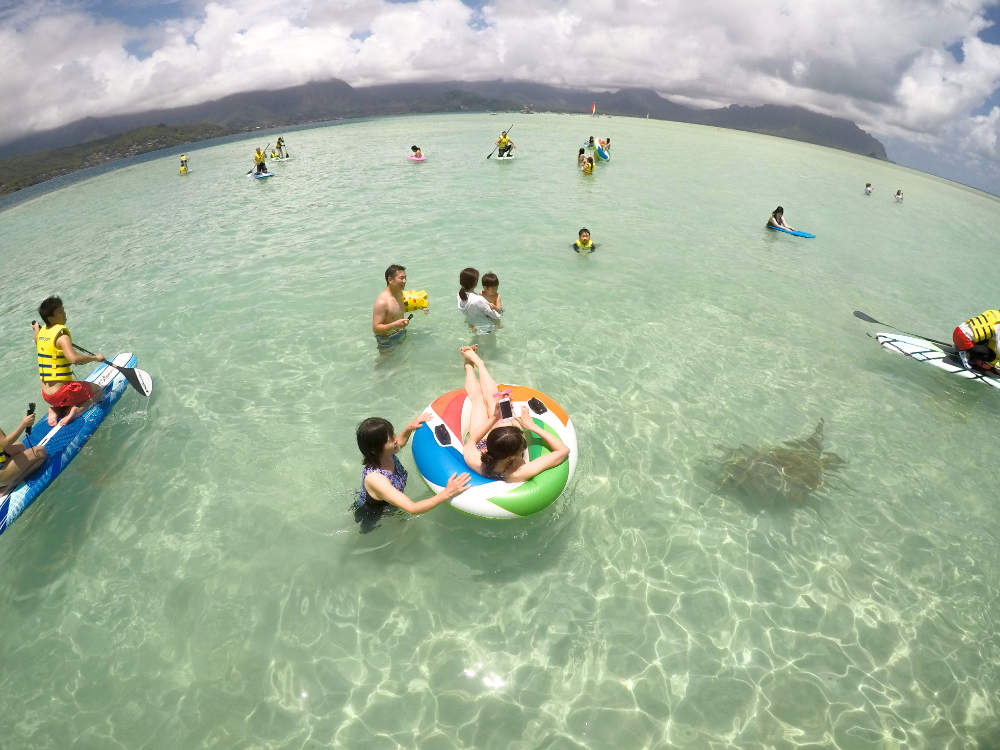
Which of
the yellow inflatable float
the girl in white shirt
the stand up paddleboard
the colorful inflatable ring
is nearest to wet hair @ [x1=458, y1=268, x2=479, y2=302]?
the girl in white shirt

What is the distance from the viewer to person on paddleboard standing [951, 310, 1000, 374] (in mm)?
7332

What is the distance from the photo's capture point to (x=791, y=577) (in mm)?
4523

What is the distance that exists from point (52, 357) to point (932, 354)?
1391 cm

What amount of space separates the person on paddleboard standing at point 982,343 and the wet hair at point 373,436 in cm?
978

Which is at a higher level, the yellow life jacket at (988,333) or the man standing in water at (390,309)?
the man standing in water at (390,309)

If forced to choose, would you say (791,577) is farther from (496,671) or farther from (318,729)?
(318,729)

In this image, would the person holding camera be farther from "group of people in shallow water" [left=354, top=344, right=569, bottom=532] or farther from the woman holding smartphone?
the woman holding smartphone

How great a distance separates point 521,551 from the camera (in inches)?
181

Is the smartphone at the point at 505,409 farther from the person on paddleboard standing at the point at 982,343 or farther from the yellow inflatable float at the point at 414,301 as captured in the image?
the person on paddleboard standing at the point at 982,343

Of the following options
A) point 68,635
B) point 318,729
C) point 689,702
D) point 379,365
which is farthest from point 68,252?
point 689,702

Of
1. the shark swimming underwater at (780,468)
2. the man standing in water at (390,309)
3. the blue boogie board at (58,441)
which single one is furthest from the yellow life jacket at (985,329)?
the blue boogie board at (58,441)

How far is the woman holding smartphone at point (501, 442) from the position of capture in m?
4.03

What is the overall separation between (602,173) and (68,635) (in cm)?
2742

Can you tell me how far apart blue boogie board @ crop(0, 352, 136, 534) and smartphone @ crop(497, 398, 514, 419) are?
17.3 ft
